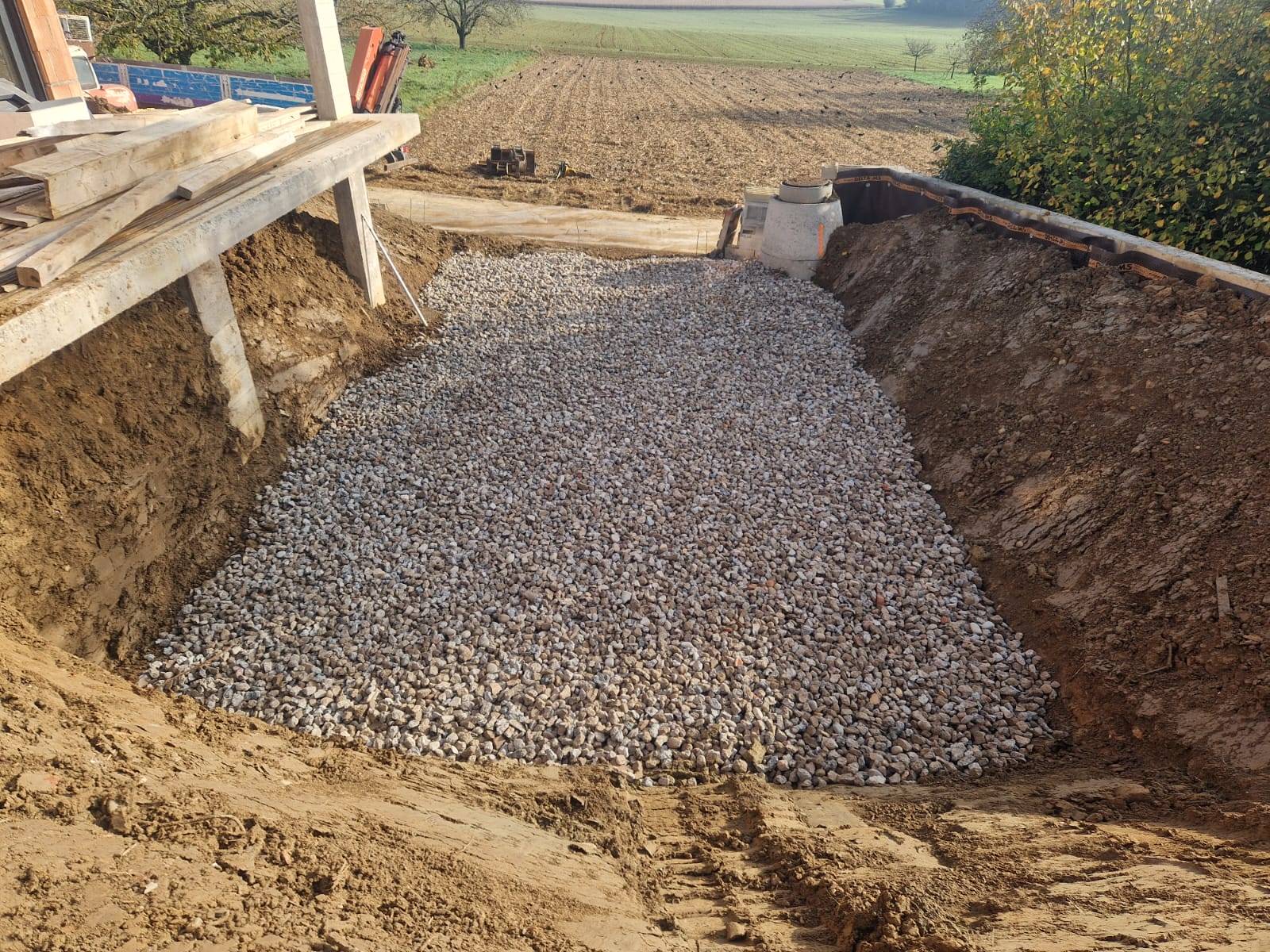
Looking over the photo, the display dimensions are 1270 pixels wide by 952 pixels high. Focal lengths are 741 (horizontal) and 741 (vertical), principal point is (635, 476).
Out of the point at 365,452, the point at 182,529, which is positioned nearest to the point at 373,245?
the point at 365,452

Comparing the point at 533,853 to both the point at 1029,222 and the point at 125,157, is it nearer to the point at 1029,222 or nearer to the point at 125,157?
the point at 125,157

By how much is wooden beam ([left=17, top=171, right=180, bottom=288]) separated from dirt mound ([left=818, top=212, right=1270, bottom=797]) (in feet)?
24.3

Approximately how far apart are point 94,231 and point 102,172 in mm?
989

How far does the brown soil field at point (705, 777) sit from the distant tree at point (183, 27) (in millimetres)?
20151

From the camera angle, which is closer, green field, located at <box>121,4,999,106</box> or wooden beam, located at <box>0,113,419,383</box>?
wooden beam, located at <box>0,113,419,383</box>

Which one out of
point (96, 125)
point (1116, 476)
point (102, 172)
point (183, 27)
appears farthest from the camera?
point (183, 27)

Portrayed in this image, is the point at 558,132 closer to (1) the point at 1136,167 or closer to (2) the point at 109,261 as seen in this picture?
(1) the point at 1136,167

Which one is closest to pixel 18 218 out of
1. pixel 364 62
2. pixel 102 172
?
pixel 102 172

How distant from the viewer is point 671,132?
26.7 meters

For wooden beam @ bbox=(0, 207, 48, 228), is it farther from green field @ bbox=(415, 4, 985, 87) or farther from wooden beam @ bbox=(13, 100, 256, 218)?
green field @ bbox=(415, 4, 985, 87)

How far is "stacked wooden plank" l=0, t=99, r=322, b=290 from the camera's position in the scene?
516 centimetres

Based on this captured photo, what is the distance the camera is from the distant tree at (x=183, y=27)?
2177cm

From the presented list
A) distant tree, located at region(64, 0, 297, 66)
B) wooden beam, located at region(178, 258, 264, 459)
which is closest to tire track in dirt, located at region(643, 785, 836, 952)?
wooden beam, located at region(178, 258, 264, 459)

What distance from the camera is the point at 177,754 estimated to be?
12.8 feet
